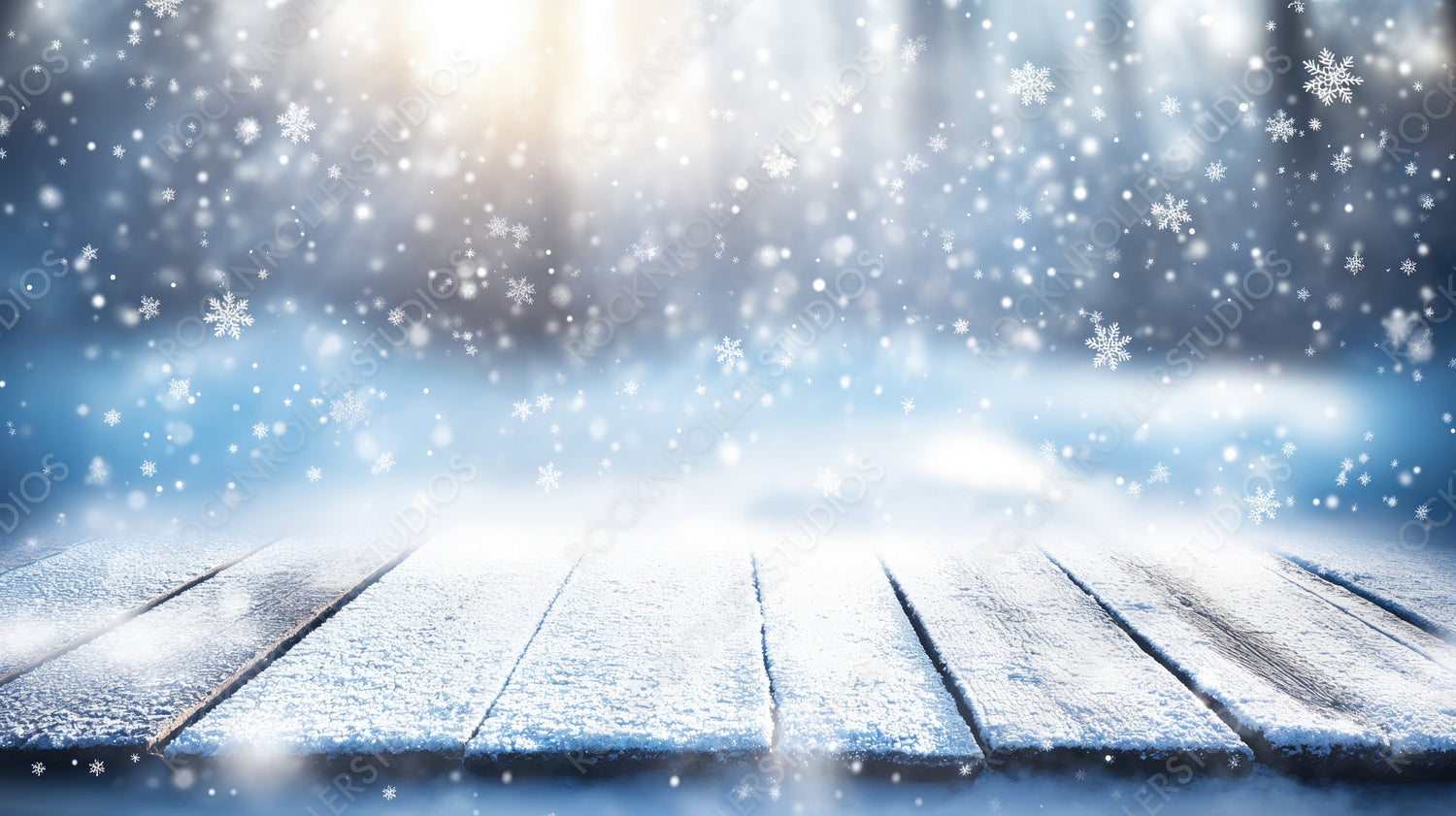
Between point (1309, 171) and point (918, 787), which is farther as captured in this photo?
point (1309, 171)

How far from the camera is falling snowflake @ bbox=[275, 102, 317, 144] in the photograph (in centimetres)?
129

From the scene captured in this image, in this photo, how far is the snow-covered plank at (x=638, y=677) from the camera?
56 cm

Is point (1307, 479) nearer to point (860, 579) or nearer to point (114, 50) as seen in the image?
point (860, 579)

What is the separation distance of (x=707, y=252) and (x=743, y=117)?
0.74ft

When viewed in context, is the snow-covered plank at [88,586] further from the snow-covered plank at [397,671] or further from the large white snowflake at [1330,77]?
the large white snowflake at [1330,77]

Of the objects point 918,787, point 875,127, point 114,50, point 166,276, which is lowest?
point 918,787

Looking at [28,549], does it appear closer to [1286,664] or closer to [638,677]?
[638,677]

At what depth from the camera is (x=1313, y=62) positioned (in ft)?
4.31

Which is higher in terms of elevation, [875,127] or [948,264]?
[875,127]

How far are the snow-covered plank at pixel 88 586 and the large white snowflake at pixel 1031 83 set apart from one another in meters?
1.33

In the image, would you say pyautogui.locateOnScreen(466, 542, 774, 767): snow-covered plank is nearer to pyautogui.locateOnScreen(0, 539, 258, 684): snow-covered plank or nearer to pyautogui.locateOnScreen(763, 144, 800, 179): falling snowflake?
pyautogui.locateOnScreen(0, 539, 258, 684): snow-covered plank

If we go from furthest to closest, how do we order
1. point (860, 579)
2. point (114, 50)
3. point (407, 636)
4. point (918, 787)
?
point (114, 50)
point (860, 579)
point (407, 636)
point (918, 787)

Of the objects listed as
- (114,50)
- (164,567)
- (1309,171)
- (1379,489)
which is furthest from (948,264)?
(114,50)

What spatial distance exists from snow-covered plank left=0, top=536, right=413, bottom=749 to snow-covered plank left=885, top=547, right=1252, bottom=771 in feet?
1.96
